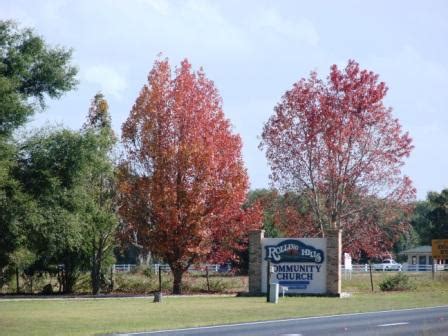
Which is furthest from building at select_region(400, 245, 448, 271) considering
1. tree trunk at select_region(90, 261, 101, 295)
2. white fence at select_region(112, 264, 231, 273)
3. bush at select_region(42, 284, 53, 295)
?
bush at select_region(42, 284, 53, 295)

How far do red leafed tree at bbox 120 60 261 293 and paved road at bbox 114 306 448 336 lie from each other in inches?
594

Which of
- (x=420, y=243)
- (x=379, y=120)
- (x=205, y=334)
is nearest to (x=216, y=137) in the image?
(x=379, y=120)

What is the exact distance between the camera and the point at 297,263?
38375 mm

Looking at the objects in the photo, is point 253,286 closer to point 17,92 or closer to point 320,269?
point 320,269

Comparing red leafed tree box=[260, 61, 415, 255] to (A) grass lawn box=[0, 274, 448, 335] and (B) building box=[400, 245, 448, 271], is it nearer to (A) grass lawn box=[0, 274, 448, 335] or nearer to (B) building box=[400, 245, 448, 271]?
(A) grass lawn box=[0, 274, 448, 335]

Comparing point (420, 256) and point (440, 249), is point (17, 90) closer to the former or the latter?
point (440, 249)

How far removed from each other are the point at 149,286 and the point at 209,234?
652 centimetres

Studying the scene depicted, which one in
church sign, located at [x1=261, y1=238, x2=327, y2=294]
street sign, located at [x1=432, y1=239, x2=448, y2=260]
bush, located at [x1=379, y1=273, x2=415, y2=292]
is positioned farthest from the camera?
street sign, located at [x1=432, y1=239, x2=448, y2=260]

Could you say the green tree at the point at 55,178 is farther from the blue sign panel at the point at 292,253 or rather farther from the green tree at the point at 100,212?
the blue sign panel at the point at 292,253

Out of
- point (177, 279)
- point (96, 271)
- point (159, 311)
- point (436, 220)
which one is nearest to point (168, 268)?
point (96, 271)

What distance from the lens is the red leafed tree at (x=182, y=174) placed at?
→ 39250 mm

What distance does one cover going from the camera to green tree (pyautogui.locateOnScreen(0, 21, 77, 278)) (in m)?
33.2

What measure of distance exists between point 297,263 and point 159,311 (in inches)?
483

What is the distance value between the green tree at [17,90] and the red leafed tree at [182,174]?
4817mm
